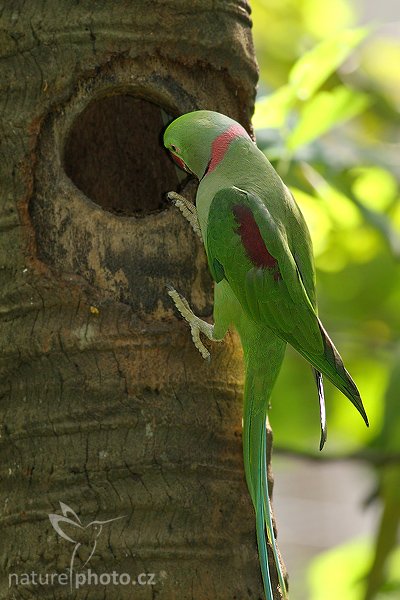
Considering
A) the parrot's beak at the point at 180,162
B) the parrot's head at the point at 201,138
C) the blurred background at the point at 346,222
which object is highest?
the parrot's head at the point at 201,138

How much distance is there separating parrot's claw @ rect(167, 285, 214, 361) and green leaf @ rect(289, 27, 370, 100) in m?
0.96

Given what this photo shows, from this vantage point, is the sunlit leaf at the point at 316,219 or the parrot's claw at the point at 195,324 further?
the sunlit leaf at the point at 316,219

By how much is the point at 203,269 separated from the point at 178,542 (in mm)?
815

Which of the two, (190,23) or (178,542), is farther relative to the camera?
(190,23)

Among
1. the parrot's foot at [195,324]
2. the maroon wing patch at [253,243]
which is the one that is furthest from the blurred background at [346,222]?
the parrot's foot at [195,324]

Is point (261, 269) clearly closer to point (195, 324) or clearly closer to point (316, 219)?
point (195, 324)

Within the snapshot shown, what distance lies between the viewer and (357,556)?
4656mm

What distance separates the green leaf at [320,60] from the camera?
3.14m

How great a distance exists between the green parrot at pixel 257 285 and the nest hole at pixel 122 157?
42 centimetres

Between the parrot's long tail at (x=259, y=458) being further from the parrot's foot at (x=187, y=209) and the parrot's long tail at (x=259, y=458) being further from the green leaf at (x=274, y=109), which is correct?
the green leaf at (x=274, y=109)

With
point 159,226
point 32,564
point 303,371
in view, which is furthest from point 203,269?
point 303,371

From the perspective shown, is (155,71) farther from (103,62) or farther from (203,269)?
(203,269)

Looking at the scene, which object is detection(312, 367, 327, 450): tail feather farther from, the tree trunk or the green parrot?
the tree trunk

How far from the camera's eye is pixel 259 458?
2578mm
